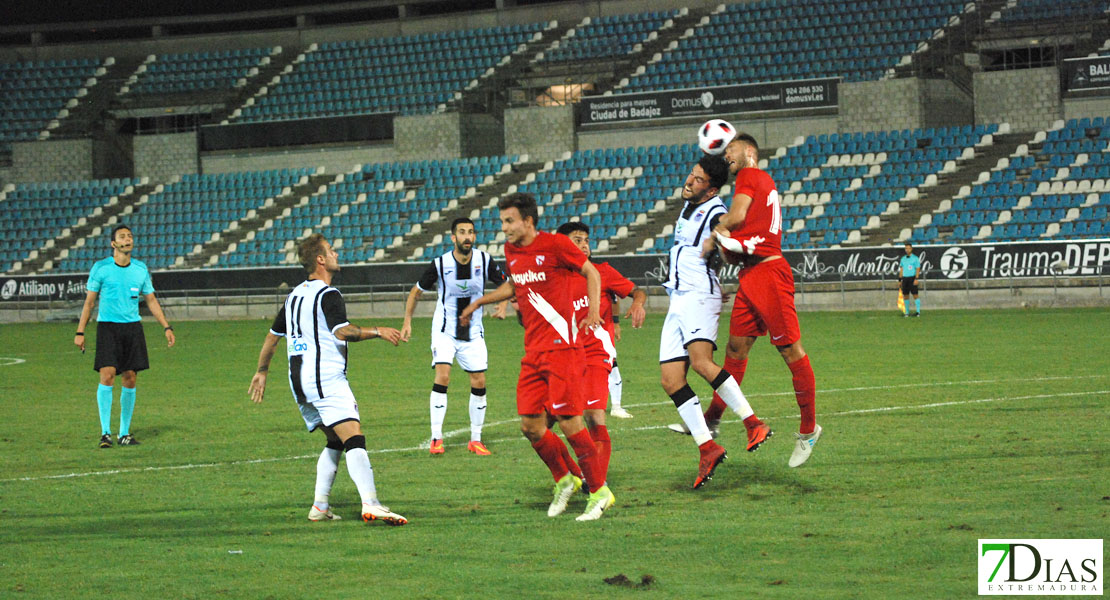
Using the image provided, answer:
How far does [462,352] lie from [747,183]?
397cm

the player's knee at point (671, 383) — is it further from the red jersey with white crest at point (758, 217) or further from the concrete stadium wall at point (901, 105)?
the concrete stadium wall at point (901, 105)

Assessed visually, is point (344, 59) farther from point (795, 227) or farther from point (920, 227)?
point (920, 227)

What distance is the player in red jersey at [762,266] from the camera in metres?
8.77

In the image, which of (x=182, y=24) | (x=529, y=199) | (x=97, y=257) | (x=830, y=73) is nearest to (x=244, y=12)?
(x=182, y=24)

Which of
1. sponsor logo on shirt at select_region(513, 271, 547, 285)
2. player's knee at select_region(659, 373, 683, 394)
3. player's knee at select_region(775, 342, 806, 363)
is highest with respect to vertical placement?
sponsor logo on shirt at select_region(513, 271, 547, 285)

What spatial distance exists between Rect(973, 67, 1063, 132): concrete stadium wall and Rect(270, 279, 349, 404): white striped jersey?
120 ft

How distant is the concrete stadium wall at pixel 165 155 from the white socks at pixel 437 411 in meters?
43.3

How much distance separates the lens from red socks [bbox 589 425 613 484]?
8023 millimetres

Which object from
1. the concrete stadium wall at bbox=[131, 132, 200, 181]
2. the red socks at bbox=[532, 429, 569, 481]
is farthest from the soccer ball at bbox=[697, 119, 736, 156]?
the concrete stadium wall at bbox=[131, 132, 200, 181]

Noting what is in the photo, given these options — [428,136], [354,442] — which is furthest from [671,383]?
[428,136]

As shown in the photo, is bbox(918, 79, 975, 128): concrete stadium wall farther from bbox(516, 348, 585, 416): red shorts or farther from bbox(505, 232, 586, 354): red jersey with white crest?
bbox(516, 348, 585, 416): red shorts

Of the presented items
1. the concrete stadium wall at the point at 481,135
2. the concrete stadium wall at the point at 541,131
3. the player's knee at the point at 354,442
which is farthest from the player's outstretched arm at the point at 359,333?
the concrete stadium wall at the point at 481,135

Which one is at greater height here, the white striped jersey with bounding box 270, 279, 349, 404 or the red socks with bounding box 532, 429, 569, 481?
the white striped jersey with bounding box 270, 279, 349, 404

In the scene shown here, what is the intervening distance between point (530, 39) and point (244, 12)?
49.0 feet
